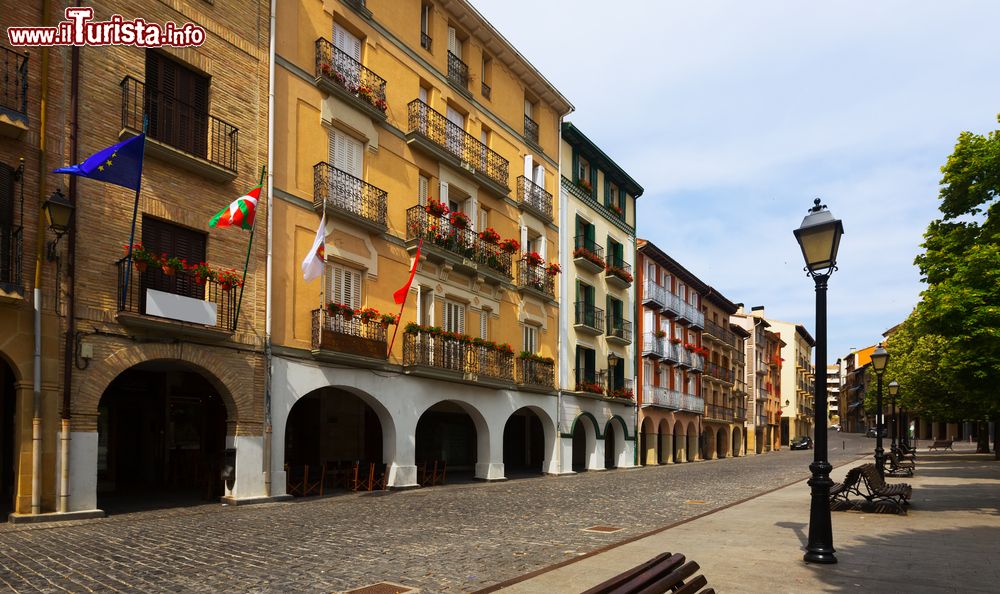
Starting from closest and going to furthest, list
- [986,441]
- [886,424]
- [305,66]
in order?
[305,66] → [986,441] → [886,424]

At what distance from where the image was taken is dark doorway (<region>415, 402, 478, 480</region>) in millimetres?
27750

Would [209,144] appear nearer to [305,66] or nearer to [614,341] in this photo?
[305,66]

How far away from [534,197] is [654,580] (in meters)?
25.1

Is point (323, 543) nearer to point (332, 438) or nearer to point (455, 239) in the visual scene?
point (332, 438)

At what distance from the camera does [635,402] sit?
123 feet

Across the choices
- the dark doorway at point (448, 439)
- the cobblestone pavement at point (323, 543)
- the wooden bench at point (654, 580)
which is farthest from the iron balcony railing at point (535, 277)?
the wooden bench at point (654, 580)

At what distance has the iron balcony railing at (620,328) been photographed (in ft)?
116

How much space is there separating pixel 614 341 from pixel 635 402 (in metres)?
4.07

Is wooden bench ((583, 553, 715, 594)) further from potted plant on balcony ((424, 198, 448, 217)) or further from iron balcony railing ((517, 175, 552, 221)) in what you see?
iron balcony railing ((517, 175, 552, 221))

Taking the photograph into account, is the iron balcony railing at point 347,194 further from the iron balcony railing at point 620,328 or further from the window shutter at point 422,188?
the iron balcony railing at point 620,328

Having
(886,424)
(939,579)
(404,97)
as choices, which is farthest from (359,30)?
(886,424)

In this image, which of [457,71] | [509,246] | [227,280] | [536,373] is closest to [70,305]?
[227,280]

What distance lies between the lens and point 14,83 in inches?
493

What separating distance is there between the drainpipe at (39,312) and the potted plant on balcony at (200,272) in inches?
104
